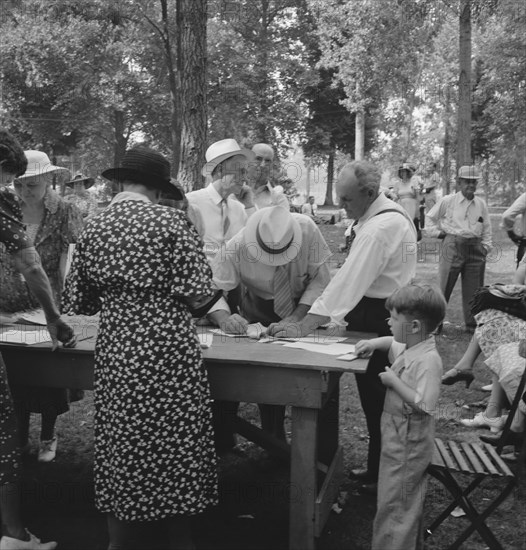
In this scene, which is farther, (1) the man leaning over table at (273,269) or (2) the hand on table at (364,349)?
(1) the man leaning over table at (273,269)

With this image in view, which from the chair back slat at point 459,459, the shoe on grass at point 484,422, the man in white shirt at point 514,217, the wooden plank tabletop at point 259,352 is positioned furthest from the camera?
the man in white shirt at point 514,217

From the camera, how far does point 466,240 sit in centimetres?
745

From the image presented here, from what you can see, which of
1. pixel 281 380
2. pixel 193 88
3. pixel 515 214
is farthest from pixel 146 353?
pixel 515 214

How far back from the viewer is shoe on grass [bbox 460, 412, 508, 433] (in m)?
4.37

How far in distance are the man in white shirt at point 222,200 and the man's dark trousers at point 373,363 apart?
1707 millimetres

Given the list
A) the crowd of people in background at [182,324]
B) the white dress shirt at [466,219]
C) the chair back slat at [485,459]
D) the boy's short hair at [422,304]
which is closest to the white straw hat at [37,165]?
the crowd of people in background at [182,324]

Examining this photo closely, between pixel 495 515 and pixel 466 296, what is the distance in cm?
438

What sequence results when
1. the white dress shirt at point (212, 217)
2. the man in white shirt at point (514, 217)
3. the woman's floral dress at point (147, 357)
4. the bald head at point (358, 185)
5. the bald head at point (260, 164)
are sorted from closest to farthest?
the woman's floral dress at point (147, 357) → the bald head at point (358, 185) → the white dress shirt at point (212, 217) → the bald head at point (260, 164) → the man in white shirt at point (514, 217)

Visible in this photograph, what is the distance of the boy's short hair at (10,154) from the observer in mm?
2887

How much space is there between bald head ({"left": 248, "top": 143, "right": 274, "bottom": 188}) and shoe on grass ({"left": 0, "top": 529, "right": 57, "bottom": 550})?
10.9 feet

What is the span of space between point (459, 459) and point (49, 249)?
2.60m

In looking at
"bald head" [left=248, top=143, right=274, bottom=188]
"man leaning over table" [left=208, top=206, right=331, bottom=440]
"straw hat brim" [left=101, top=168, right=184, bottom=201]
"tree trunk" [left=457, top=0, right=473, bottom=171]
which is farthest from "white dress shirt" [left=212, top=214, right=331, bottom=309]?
"tree trunk" [left=457, top=0, right=473, bottom=171]

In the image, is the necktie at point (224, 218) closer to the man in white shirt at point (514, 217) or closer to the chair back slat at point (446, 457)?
the chair back slat at point (446, 457)

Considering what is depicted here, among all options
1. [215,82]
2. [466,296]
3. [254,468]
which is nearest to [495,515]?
[254,468]
